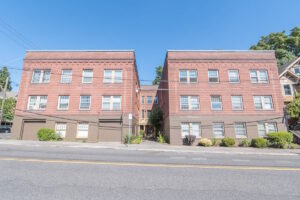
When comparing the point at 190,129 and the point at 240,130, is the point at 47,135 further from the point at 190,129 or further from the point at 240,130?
the point at 240,130

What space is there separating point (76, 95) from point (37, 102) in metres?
5.01

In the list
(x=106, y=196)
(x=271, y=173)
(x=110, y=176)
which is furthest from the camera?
(x=271, y=173)

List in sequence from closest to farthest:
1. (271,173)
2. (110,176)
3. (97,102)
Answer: (110,176) → (271,173) → (97,102)

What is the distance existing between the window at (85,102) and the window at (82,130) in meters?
2.12

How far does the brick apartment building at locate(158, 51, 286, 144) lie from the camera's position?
17719mm

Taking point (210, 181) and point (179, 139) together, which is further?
point (179, 139)

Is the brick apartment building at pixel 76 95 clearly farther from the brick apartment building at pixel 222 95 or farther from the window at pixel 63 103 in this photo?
the brick apartment building at pixel 222 95

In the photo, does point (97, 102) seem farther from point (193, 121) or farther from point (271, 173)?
point (271, 173)

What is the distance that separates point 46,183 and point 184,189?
3982 mm

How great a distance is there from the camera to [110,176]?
5055mm

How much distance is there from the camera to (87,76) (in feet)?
64.4

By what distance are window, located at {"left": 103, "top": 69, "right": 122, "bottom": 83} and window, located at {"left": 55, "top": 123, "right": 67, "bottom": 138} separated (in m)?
7.49

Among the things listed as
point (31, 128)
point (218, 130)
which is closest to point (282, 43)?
point (218, 130)

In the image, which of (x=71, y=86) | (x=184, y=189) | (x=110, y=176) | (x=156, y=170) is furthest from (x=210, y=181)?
(x=71, y=86)
